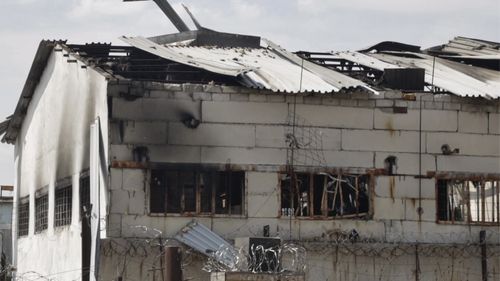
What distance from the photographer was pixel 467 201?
21.8 meters

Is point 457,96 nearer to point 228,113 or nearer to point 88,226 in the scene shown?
point 228,113

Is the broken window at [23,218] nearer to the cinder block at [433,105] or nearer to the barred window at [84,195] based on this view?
the barred window at [84,195]

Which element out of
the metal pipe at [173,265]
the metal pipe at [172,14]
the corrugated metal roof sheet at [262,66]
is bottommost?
the metal pipe at [173,265]

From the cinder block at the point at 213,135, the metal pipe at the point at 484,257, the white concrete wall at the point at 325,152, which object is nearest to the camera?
the white concrete wall at the point at 325,152

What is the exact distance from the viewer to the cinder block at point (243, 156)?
20.4m

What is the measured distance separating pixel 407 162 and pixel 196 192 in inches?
151

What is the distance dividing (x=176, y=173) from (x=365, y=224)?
349 centimetres

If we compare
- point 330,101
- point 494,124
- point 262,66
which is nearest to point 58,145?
point 262,66

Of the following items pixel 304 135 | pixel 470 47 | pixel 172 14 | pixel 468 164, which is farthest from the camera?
pixel 172 14

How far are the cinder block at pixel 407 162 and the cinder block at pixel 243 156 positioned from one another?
1790 mm

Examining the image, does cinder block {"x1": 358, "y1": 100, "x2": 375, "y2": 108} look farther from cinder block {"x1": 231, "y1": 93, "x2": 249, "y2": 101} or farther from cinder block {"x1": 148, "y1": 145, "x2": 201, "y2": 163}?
cinder block {"x1": 148, "y1": 145, "x2": 201, "y2": 163}

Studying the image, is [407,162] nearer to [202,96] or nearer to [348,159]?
[348,159]

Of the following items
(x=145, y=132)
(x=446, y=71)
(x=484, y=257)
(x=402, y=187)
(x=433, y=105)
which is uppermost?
(x=446, y=71)

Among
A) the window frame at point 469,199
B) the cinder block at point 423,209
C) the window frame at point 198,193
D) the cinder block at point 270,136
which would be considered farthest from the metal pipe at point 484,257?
the window frame at point 198,193
